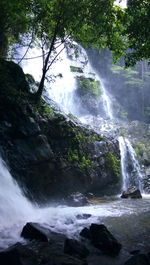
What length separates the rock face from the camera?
12461 mm

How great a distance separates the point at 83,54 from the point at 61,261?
120 feet

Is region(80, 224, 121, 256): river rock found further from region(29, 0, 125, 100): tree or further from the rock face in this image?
region(29, 0, 125, 100): tree

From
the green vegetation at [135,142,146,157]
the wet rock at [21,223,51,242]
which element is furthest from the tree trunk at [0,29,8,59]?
the green vegetation at [135,142,146,157]

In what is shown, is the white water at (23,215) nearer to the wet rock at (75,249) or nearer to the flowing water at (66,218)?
the flowing water at (66,218)

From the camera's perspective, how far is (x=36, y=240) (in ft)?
25.0

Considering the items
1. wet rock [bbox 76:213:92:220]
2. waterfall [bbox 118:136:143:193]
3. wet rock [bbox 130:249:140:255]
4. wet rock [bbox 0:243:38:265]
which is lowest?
waterfall [bbox 118:136:143:193]

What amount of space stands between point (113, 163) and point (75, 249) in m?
13.0

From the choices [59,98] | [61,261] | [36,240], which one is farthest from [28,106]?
[59,98]

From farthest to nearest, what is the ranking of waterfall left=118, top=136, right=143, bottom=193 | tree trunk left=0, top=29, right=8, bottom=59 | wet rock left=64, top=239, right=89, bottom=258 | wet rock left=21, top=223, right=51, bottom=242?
1. waterfall left=118, top=136, right=143, bottom=193
2. tree trunk left=0, top=29, right=8, bottom=59
3. wet rock left=21, top=223, right=51, bottom=242
4. wet rock left=64, top=239, right=89, bottom=258

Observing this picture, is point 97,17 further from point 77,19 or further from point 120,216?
point 120,216

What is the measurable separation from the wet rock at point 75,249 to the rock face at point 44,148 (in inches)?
214

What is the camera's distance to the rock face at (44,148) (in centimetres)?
1246

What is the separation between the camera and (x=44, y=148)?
1349cm

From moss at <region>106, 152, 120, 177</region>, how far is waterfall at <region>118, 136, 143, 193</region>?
167cm
